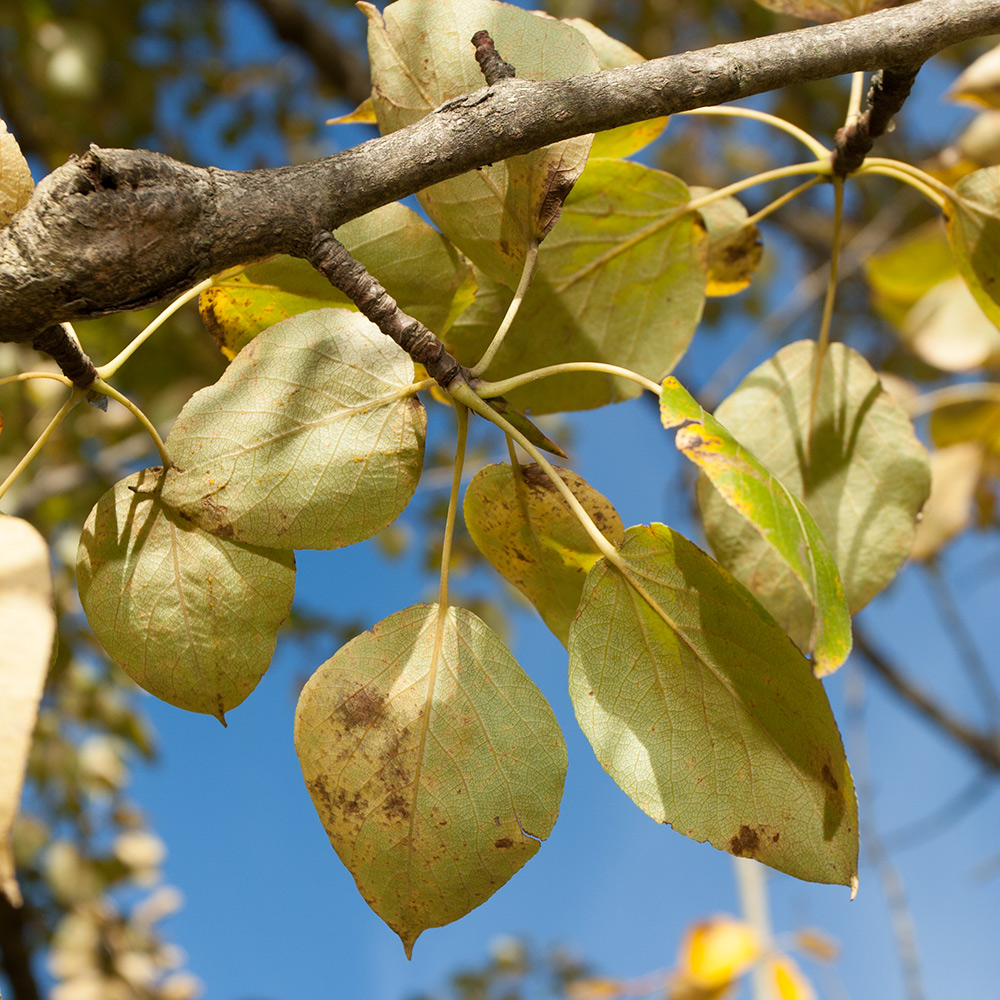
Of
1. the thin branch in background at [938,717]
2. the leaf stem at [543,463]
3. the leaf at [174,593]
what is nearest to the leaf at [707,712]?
the leaf stem at [543,463]

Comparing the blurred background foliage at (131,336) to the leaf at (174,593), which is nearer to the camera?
the leaf at (174,593)

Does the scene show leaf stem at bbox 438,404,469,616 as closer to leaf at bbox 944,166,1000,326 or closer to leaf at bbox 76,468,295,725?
leaf at bbox 76,468,295,725

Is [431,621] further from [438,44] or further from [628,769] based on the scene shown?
[438,44]

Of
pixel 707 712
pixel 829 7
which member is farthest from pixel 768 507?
pixel 829 7

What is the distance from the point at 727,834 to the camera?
0.31 meters

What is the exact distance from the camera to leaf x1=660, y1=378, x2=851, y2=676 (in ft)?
0.88

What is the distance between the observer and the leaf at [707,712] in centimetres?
31

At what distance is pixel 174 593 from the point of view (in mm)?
329

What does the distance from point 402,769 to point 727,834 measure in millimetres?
117

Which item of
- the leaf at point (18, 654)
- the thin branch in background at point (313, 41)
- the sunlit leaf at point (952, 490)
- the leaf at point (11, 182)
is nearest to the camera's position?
the leaf at point (18, 654)

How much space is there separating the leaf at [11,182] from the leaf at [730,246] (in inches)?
13.4

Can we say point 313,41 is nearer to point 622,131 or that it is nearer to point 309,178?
point 622,131

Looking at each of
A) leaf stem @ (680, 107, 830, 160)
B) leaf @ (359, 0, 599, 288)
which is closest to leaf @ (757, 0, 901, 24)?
leaf stem @ (680, 107, 830, 160)

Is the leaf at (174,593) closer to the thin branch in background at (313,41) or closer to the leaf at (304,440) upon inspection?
the leaf at (304,440)
